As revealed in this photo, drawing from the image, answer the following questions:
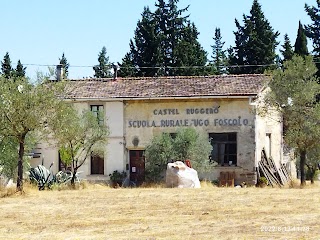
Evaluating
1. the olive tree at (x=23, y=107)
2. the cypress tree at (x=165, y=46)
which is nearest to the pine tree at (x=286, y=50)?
the cypress tree at (x=165, y=46)

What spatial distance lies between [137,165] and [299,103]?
10447 millimetres

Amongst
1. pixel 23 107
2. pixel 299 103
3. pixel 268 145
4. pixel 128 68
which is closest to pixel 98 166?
pixel 268 145

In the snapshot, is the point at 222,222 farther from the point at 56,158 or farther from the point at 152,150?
the point at 56,158

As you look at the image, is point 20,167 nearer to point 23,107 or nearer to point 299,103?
point 23,107

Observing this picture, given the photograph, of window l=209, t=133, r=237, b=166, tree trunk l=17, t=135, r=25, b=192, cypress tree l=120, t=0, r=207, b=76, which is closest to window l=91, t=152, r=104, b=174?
window l=209, t=133, r=237, b=166

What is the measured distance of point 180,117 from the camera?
3594 cm

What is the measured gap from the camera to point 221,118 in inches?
1391

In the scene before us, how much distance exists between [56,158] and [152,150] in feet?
20.8

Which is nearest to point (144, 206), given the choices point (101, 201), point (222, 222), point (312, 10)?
point (101, 201)

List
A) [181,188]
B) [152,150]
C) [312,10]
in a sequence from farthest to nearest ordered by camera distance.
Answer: [312,10] → [152,150] → [181,188]

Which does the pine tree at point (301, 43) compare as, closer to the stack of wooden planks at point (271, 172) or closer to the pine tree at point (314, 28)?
the pine tree at point (314, 28)

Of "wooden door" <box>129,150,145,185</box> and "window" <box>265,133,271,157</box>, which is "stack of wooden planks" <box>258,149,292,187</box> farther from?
"wooden door" <box>129,150,145,185</box>

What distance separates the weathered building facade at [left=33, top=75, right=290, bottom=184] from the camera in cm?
3503

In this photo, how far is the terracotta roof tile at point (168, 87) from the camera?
35.5 m
